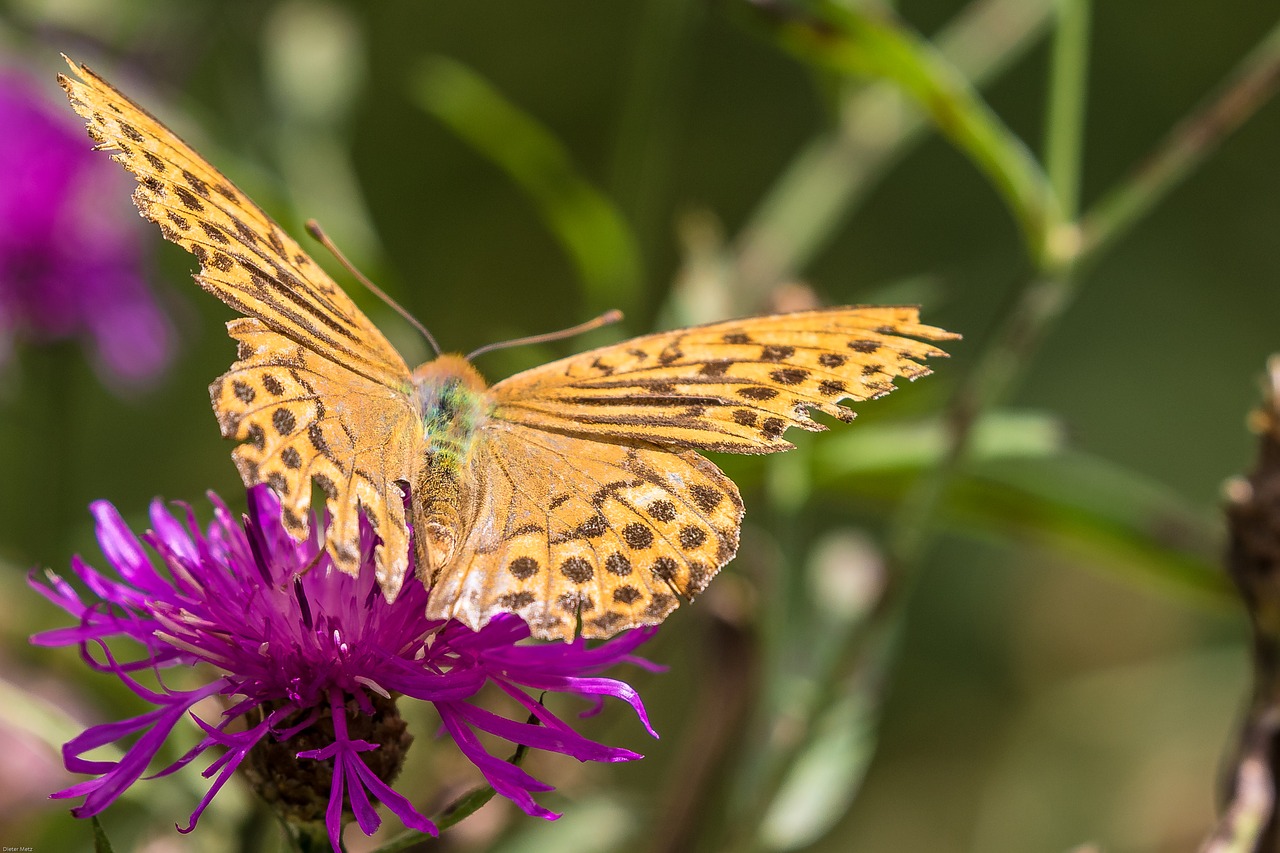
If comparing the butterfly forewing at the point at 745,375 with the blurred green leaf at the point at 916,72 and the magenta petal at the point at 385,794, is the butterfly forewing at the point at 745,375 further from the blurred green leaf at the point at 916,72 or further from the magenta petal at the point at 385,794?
the magenta petal at the point at 385,794

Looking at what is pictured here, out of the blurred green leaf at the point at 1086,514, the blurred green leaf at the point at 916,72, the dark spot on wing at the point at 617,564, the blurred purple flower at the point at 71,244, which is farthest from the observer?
the blurred purple flower at the point at 71,244

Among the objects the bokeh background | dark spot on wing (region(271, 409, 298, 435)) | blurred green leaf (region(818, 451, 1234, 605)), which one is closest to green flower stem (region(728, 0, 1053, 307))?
the bokeh background

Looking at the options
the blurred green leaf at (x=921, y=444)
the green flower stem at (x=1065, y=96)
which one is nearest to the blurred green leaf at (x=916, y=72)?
the green flower stem at (x=1065, y=96)

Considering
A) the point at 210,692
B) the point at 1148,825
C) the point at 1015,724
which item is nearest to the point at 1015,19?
the point at 1148,825

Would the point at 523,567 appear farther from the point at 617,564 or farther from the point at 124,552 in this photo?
the point at 124,552

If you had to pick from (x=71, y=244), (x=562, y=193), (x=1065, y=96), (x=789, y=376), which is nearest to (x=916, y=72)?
(x=1065, y=96)

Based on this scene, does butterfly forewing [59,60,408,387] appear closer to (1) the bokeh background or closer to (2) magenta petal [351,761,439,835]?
(1) the bokeh background
